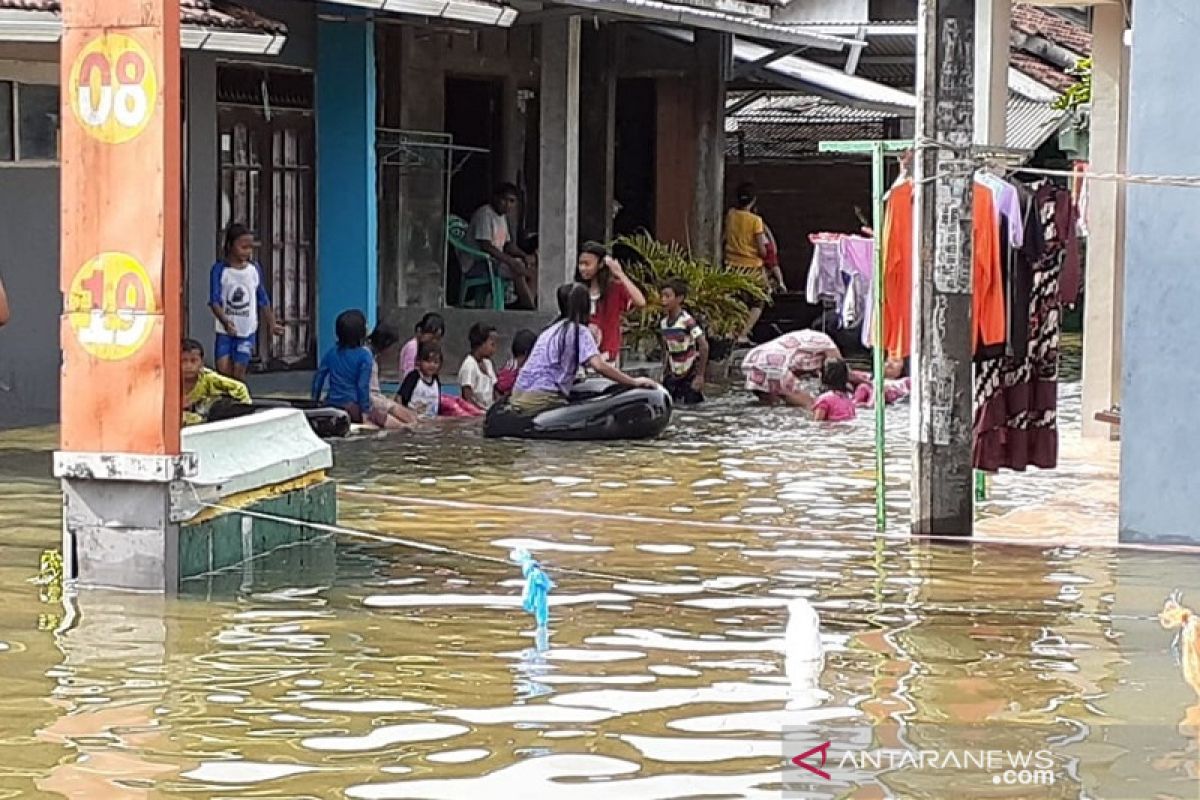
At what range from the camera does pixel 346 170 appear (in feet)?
61.5

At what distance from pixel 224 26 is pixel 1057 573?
24.1 ft

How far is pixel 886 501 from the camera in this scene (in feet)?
40.9

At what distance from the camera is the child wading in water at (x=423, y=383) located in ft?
54.1

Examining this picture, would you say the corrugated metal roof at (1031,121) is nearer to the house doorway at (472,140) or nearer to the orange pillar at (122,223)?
the house doorway at (472,140)

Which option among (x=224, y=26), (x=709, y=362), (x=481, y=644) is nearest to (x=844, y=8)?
(x=709, y=362)

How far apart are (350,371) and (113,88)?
6.72 meters

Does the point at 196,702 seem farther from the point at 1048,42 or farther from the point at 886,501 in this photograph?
the point at 1048,42

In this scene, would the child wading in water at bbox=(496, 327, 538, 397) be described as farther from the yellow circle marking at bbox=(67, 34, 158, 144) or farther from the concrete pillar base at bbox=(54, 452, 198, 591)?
the yellow circle marking at bbox=(67, 34, 158, 144)

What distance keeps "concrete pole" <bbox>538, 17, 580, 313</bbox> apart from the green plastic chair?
1.59 meters

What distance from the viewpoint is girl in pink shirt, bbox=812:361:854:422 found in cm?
1742

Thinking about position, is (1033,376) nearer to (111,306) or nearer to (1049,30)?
(111,306)

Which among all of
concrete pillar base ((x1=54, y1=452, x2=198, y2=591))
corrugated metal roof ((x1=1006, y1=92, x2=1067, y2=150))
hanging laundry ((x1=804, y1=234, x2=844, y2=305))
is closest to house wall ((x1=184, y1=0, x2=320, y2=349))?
hanging laundry ((x1=804, y1=234, x2=844, y2=305))
